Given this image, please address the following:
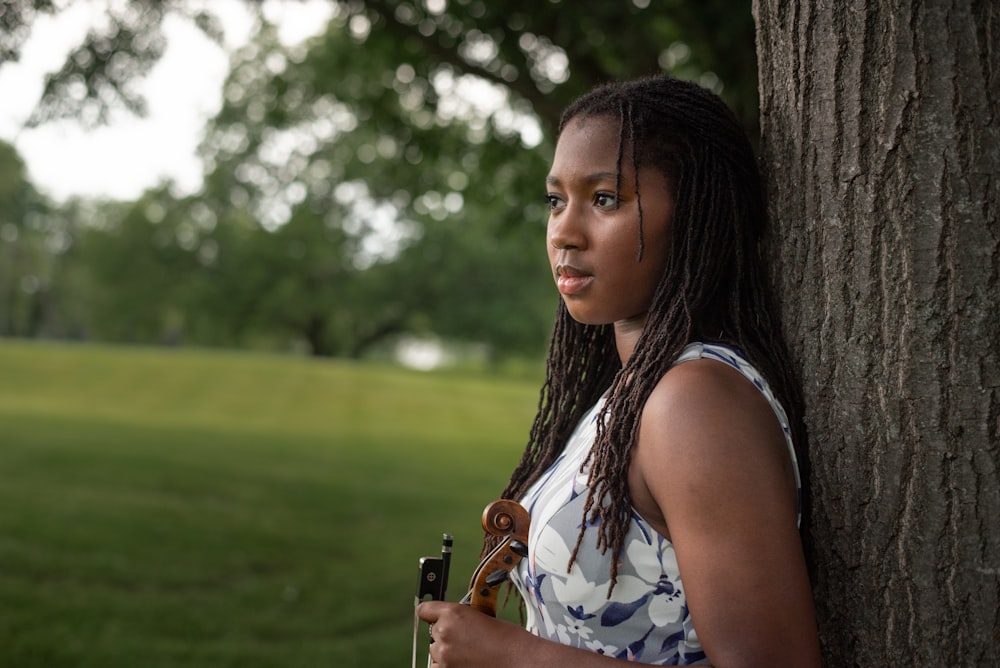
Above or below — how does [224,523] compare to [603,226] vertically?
below

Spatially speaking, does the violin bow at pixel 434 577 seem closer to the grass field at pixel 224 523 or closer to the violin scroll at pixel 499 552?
the violin scroll at pixel 499 552

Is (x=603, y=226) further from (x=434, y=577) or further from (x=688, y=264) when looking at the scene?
(x=434, y=577)

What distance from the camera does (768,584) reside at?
1.52 m

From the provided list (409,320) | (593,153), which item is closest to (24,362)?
(409,320)

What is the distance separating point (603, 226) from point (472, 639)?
2.76 ft

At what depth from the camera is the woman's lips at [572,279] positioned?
195cm

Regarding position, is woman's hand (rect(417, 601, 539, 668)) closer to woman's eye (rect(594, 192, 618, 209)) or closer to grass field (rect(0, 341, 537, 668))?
woman's eye (rect(594, 192, 618, 209))

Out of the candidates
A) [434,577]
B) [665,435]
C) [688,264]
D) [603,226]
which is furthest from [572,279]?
Result: [434,577]

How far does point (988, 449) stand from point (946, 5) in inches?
32.5

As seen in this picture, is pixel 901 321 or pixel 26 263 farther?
pixel 26 263

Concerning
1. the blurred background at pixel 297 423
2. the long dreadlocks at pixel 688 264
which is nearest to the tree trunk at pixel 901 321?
the long dreadlocks at pixel 688 264

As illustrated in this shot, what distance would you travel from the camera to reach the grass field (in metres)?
6.59

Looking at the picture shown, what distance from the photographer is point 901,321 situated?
1.84 m

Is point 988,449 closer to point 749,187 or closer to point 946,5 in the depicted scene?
point 749,187
